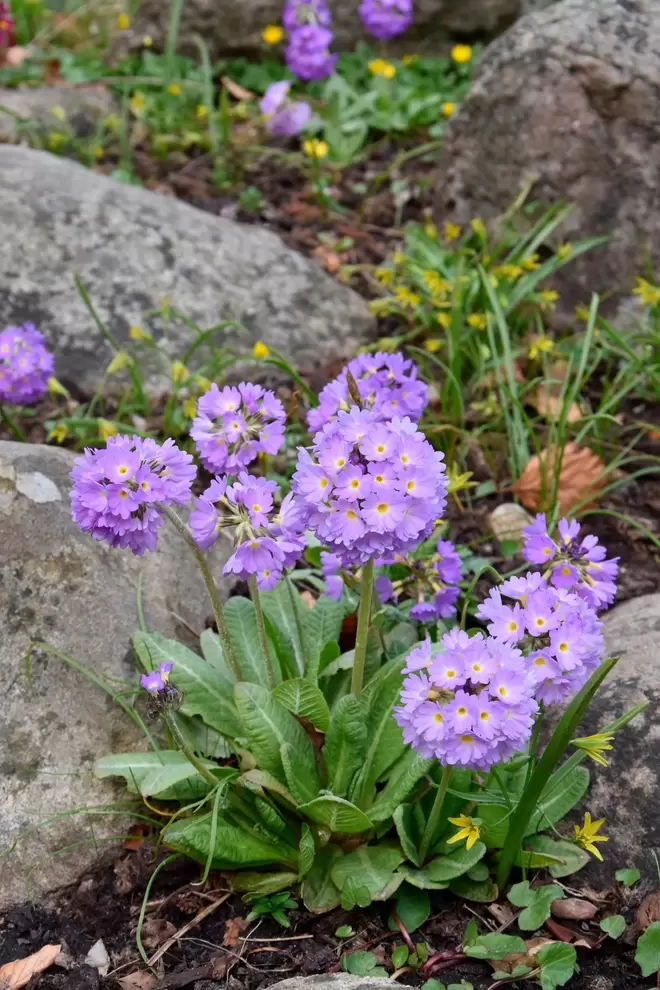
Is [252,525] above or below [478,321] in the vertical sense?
above

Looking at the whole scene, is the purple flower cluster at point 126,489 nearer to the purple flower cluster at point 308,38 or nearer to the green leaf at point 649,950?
the green leaf at point 649,950

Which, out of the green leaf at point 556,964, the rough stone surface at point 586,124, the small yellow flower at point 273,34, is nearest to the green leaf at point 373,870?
the green leaf at point 556,964

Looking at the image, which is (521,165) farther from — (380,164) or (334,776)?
(334,776)

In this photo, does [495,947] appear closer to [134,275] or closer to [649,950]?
[649,950]

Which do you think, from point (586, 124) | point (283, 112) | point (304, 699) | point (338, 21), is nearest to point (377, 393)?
point (304, 699)

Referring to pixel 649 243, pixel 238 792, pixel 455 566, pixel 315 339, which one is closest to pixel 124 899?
pixel 238 792

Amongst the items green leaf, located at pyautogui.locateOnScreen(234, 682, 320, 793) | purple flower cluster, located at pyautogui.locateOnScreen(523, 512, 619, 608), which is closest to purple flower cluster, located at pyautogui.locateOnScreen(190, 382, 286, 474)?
green leaf, located at pyautogui.locateOnScreen(234, 682, 320, 793)

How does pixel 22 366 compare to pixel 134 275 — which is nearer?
pixel 22 366
